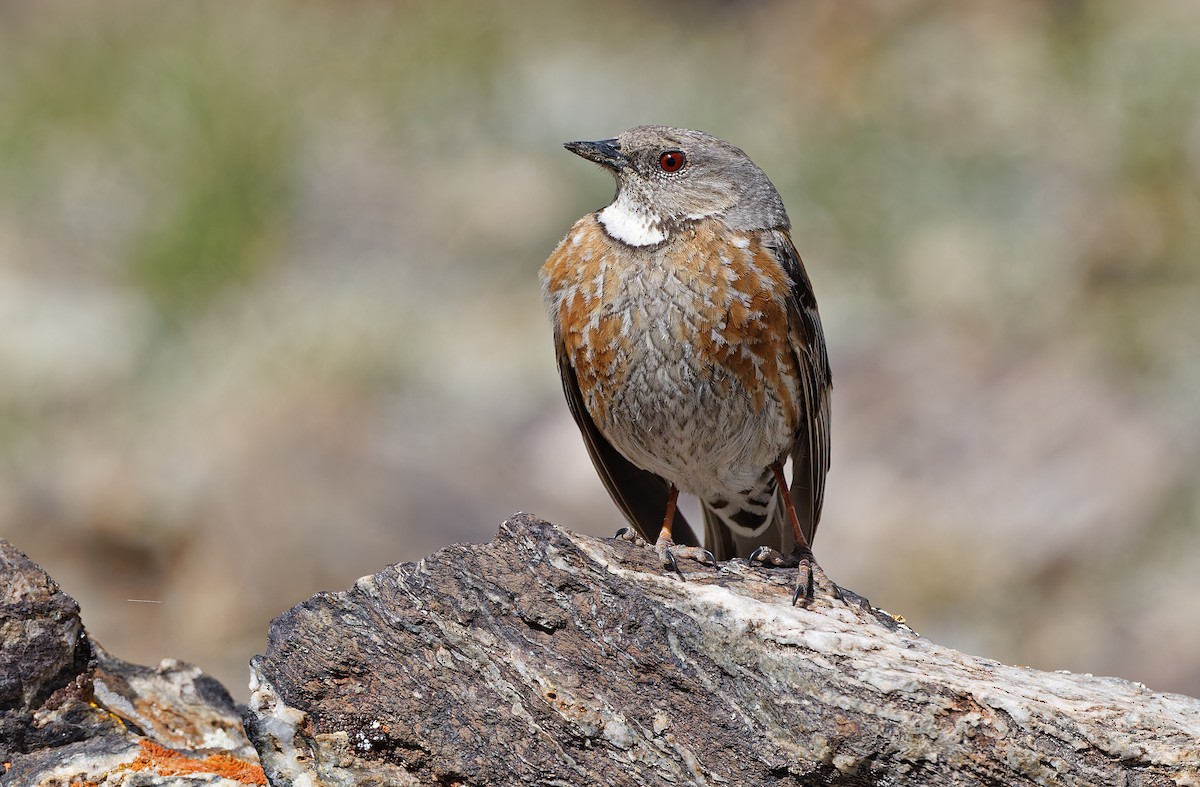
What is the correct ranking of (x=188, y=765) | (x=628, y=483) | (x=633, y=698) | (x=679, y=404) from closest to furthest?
1. (x=633, y=698)
2. (x=188, y=765)
3. (x=679, y=404)
4. (x=628, y=483)

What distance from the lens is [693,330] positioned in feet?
21.0

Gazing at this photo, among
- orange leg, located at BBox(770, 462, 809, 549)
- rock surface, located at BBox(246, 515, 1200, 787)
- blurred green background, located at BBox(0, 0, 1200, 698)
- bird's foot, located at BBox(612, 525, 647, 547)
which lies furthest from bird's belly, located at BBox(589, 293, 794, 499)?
blurred green background, located at BBox(0, 0, 1200, 698)

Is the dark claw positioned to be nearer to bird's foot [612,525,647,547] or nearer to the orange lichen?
bird's foot [612,525,647,547]

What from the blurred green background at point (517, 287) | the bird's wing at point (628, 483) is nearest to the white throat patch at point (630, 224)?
the bird's wing at point (628, 483)

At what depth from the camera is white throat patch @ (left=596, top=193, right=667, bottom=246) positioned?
668 cm

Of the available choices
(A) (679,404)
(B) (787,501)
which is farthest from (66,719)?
(B) (787,501)

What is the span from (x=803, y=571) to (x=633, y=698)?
1179mm

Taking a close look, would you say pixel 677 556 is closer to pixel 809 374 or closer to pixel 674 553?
pixel 674 553

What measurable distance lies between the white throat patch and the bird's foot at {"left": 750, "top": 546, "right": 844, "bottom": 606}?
5.12ft

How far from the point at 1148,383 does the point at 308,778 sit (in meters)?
10.5

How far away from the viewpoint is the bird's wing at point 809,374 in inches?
265

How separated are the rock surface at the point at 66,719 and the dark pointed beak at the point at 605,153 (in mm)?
3278

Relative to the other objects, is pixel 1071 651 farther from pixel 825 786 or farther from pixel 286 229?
pixel 286 229

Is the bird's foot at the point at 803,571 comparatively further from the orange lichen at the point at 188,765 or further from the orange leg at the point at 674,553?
the orange lichen at the point at 188,765
